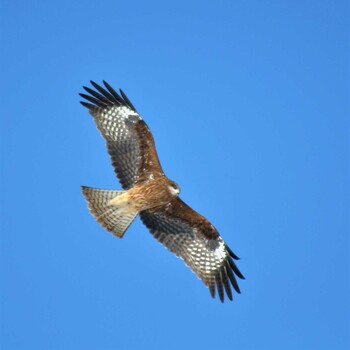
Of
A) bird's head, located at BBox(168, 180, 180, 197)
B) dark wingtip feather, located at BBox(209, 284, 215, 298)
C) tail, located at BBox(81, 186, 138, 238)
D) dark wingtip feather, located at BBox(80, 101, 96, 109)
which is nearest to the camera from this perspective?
bird's head, located at BBox(168, 180, 180, 197)

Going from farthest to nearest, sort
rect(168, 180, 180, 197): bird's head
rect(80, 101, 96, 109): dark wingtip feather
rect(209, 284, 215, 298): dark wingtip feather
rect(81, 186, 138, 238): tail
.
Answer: rect(80, 101, 96, 109): dark wingtip feather, rect(209, 284, 215, 298): dark wingtip feather, rect(81, 186, 138, 238): tail, rect(168, 180, 180, 197): bird's head

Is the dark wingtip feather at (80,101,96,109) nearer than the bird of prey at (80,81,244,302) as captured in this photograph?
No

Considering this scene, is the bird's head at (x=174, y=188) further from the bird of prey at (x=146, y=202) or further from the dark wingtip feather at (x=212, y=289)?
the dark wingtip feather at (x=212, y=289)

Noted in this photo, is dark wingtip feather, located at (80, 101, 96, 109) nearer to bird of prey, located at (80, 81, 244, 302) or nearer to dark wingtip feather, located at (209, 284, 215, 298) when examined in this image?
bird of prey, located at (80, 81, 244, 302)

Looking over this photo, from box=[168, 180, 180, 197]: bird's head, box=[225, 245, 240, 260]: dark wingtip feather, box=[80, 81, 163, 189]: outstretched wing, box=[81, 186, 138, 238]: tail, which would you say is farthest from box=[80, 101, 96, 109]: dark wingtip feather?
box=[225, 245, 240, 260]: dark wingtip feather

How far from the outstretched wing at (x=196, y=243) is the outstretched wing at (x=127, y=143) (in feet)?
2.44

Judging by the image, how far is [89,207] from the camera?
34.6 feet

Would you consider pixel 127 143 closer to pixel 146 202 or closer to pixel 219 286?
pixel 146 202

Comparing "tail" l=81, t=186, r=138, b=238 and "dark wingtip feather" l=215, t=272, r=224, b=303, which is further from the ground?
"tail" l=81, t=186, r=138, b=238

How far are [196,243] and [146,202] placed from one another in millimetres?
1248

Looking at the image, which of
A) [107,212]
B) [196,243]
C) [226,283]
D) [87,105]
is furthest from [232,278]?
[87,105]

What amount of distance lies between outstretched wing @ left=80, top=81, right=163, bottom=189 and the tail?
1.35 feet

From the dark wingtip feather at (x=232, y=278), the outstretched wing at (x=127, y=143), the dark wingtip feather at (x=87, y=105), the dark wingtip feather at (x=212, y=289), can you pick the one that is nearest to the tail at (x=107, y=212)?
the outstretched wing at (x=127, y=143)

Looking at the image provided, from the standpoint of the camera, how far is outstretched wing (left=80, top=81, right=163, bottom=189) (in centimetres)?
1071
